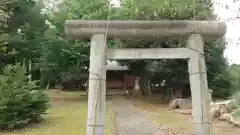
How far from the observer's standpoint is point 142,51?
583 cm

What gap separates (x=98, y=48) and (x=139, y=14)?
42.7 inches

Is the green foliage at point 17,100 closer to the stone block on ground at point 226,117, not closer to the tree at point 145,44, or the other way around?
the tree at point 145,44

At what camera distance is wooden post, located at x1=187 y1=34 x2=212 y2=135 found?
19.0 feet

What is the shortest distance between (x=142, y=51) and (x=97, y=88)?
1.06 meters

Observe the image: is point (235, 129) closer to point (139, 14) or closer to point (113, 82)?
point (139, 14)

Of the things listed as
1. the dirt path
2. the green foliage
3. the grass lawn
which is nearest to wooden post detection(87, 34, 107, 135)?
the grass lawn

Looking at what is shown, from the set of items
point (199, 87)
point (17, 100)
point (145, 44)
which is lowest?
point (17, 100)

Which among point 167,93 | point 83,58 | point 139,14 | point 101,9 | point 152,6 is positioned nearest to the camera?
point 152,6

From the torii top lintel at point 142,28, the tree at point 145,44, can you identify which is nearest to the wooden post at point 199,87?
the torii top lintel at point 142,28

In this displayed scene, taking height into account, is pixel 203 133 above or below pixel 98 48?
below

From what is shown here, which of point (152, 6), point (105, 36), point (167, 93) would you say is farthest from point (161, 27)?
point (167, 93)

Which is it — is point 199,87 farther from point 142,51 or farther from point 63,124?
point 63,124

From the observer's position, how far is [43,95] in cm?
1216

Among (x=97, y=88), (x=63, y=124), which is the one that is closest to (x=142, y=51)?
(x=97, y=88)
